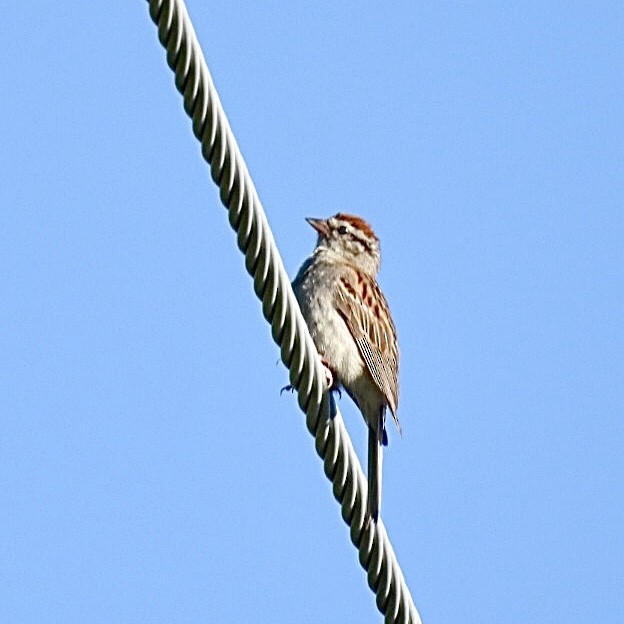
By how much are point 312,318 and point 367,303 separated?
49cm

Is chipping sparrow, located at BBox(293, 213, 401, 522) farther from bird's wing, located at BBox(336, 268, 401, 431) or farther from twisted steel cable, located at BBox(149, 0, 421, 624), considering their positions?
twisted steel cable, located at BBox(149, 0, 421, 624)

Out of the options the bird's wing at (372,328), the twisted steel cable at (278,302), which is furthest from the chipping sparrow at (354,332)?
the twisted steel cable at (278,302)

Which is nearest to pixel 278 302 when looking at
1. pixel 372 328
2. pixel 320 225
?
pixel 372 328

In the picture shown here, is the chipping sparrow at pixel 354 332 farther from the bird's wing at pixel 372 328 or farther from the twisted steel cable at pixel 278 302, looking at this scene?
the twisted steel cable at pixel 278 302

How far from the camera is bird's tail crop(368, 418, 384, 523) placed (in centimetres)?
685

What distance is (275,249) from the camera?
214 inches

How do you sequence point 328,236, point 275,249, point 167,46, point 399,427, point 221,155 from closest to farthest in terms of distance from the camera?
point 167,46 < point 221,155 < point 275,249 < point 399,427 < point 328,236

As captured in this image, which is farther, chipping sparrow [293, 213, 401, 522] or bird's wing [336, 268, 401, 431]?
bird's wing [336, 268, 401, 431]

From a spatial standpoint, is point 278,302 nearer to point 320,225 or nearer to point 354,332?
point 354,332

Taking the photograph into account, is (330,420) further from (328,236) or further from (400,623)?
(328,236)

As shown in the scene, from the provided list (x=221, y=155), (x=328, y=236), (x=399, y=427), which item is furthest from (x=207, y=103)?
(x=328, y=236)

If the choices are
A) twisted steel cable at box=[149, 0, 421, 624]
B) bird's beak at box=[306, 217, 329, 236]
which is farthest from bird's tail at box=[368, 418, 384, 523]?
bird's beak at box=[306, 217, 329, 236]

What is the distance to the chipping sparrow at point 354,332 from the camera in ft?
30.9

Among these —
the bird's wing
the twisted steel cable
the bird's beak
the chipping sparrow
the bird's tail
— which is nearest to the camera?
the twisted steel cable
